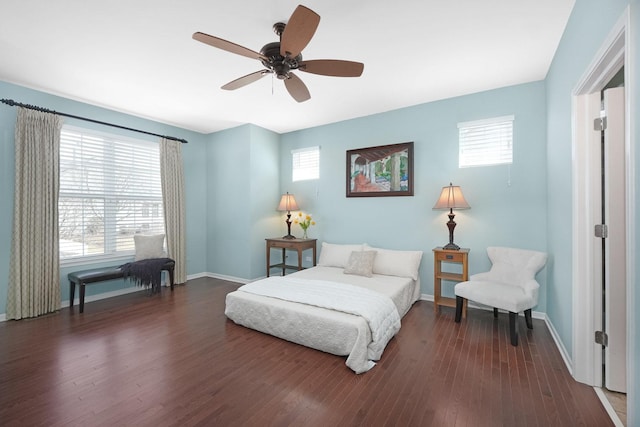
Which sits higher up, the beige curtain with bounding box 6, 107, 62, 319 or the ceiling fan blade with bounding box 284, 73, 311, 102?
the ceiling fan blade with bounding box 284, 73, 311, 102

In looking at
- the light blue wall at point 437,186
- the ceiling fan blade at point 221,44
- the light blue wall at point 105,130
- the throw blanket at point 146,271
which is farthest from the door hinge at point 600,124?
the light blue wall at point 105,130

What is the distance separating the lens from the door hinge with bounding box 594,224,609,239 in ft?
6.09

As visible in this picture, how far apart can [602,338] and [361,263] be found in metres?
2.31

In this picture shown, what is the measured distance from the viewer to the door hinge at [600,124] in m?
1.91

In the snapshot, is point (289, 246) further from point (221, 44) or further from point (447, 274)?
point (221, 44)

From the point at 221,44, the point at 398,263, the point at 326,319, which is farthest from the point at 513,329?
the point at 221,44

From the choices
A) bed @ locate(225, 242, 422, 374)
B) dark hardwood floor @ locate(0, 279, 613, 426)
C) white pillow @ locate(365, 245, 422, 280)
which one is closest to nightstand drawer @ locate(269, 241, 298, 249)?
bed @ locate(225, 242, 422, 374)

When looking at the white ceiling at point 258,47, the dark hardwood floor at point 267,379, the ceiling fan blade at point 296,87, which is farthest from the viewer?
the ceiling fan blade at point 296,87

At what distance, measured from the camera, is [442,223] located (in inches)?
150

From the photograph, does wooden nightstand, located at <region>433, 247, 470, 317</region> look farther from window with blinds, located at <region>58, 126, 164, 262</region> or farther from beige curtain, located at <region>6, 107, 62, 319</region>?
beige curtain, located at <region>6, 107, 62, 319</region>

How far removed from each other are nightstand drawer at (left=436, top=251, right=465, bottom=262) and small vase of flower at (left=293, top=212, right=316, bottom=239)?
2231mm

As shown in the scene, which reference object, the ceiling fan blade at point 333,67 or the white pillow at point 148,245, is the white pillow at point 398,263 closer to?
the ceiling fan blade at point 333,67

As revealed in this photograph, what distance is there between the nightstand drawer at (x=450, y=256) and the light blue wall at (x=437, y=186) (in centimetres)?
40

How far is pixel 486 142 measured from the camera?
3.56m
